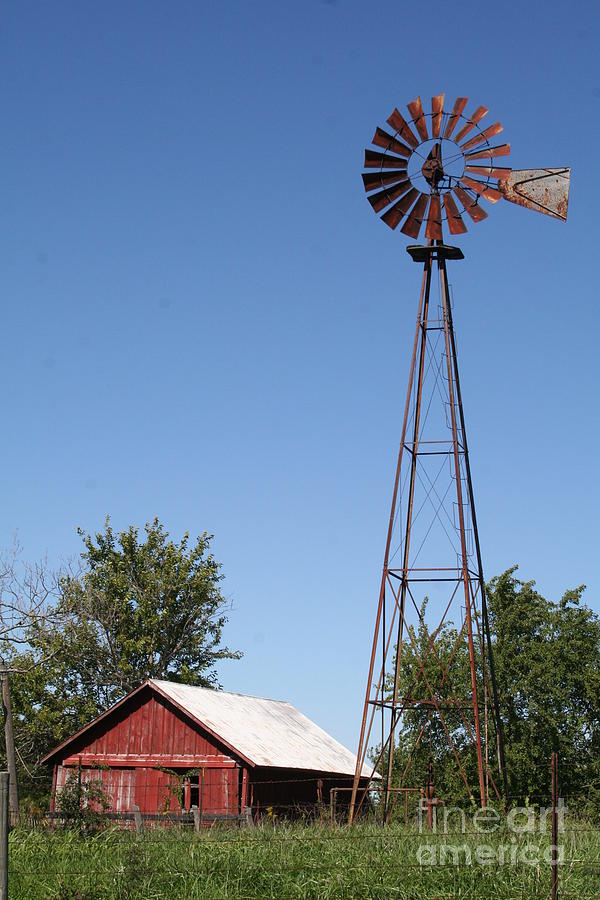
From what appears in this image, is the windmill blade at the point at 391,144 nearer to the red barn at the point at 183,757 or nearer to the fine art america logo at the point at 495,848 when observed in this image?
the fine art america logo at the point at 495,848

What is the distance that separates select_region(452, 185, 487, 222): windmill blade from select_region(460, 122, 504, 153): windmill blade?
881 mm

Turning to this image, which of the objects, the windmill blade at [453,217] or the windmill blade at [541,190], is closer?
the windmill blade at [541,190]

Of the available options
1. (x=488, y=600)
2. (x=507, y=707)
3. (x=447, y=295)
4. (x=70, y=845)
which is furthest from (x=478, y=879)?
(x=488, y=600)

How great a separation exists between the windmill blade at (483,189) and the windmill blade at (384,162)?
1392 millimetres

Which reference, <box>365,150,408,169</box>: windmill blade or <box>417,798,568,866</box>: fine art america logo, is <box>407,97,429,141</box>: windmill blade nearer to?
<box>365,150,408,169</box>: windmill blade

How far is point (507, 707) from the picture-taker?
119 feet

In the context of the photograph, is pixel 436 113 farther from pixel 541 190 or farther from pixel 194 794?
pixel 194 794

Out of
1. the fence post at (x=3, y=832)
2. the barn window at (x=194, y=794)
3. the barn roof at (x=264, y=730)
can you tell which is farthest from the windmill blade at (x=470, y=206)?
the fence post at (x=3, y=832)

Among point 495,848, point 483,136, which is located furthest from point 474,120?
point 495,848

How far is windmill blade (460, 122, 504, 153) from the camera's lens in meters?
23.7

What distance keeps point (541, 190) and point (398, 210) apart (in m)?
3.11

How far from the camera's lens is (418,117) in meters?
24.0

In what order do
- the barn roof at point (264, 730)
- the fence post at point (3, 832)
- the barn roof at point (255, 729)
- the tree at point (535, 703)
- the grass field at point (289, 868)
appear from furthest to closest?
the tree at point (535, 703) < the barn roof at point (264, 730) < the barn roof at point (255, 729) < the grass field at point (289, 868) < the fence post at point (3, 832)

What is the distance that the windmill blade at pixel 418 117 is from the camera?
24.0 meters
